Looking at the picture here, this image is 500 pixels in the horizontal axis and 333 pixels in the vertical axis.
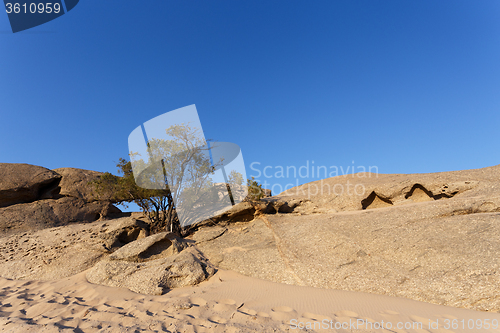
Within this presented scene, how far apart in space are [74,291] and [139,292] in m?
1.92

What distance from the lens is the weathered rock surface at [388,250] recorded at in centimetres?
576

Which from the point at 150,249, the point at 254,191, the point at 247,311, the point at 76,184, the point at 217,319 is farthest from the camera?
the point at 76,184

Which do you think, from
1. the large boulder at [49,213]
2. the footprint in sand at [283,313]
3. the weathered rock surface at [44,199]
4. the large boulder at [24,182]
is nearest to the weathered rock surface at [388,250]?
the footprint in sand at [283,313]

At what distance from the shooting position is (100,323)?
4.64 meters

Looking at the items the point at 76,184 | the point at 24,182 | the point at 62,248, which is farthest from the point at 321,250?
the point at 24,182

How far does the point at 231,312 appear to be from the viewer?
5.20 metres

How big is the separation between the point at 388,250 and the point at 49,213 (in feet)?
52.7

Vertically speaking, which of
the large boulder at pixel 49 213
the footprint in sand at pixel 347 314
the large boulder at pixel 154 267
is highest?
the large boulder at pixel 49 213

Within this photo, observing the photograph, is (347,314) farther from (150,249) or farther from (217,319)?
(150,249)

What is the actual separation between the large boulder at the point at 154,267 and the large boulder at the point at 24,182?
10245mm

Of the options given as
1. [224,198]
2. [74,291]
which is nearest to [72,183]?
[224,198]

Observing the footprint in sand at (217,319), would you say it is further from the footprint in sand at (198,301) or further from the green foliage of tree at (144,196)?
the green foliage of tree at (144,196)

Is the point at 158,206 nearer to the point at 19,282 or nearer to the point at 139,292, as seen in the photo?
the point at 19,282

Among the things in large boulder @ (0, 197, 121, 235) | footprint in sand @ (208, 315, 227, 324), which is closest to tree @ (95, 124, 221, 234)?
large boulder @ (0, 197, 121, 235)
